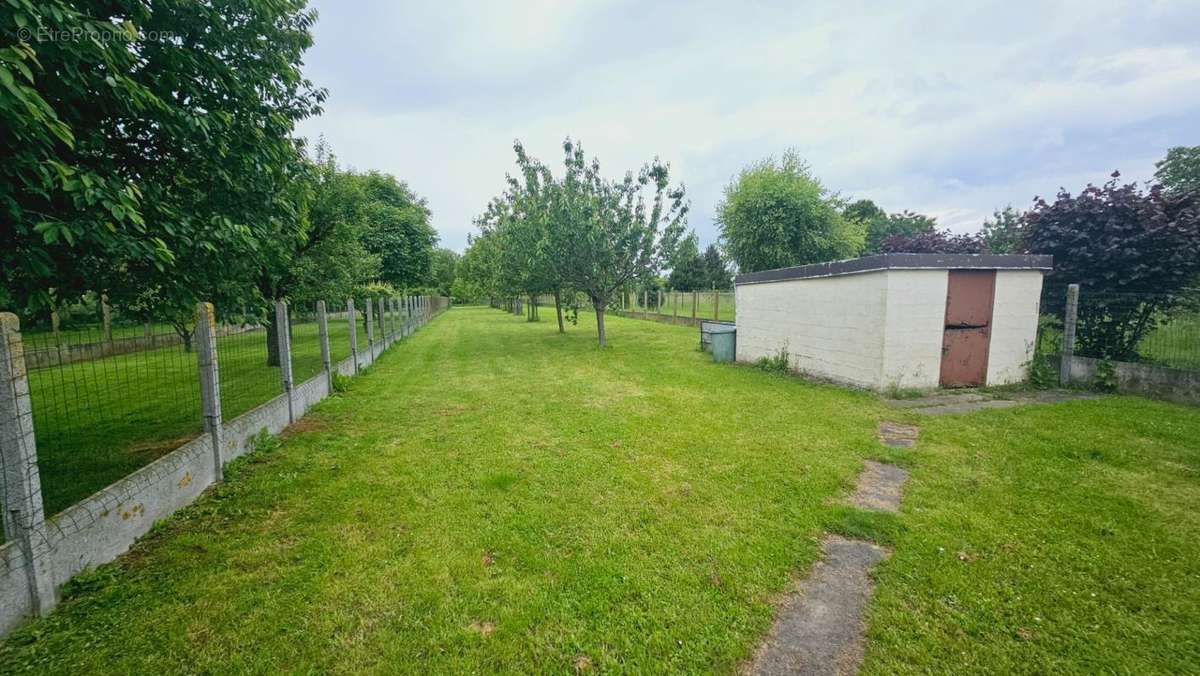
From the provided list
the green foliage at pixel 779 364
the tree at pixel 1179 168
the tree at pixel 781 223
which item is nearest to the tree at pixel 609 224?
the green foliage at pixel 779 364

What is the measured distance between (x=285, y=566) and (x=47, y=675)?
97 centimetres

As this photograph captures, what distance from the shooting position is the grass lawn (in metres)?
2.19

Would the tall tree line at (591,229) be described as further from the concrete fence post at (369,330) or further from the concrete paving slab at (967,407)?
the concrete paving slab at (967,407)

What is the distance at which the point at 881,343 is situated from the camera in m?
7.23

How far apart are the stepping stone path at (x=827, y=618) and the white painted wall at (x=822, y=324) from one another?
5.24 metres

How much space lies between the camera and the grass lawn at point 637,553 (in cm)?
219

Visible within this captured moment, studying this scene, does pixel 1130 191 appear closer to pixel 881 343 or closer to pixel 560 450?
pixel 881 343

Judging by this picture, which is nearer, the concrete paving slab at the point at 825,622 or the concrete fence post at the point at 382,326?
the concrete paving slab at the point at 825,622

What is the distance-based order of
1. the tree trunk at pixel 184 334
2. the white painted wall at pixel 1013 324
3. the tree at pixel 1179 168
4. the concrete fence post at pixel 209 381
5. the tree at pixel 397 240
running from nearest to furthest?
the concrete fence post at pixel 209 381
the tree trunk at pixel 184 334
the white painted wall at pixel 1013 324
the tree at pixel 397 240
the tree at pixel 1179 168

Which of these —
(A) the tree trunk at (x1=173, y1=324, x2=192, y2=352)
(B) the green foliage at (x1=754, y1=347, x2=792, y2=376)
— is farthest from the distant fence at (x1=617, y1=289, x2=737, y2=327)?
(A) the tree trunk at (x1=173, y1=324, x2=192, y2=352)

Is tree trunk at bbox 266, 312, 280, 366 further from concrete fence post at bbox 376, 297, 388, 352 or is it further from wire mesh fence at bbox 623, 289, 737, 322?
wire mesh fence at bbox 623, 289, 737, 322

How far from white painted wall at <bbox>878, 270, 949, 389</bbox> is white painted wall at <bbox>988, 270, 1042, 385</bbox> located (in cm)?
108

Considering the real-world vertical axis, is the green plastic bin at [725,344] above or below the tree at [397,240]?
below

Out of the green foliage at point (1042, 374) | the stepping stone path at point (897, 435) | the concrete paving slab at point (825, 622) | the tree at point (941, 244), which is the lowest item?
the concrete paving slab at point (825, 622)
